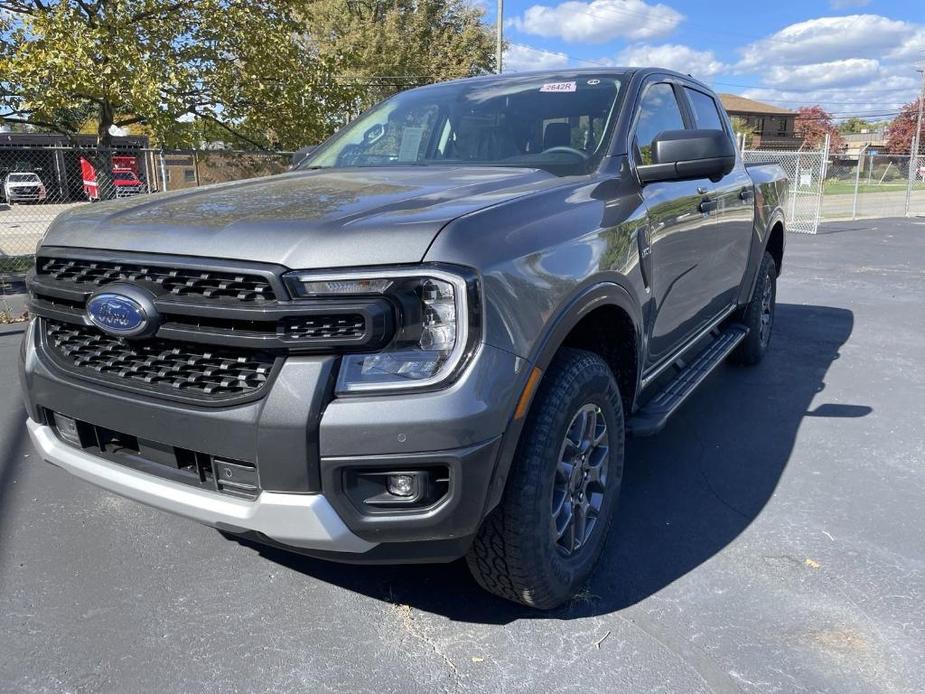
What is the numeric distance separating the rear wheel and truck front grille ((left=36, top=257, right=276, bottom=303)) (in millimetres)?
912

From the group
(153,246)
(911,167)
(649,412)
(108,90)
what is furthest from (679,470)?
(911,167)

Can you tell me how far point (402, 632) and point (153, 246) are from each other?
4.89 feet

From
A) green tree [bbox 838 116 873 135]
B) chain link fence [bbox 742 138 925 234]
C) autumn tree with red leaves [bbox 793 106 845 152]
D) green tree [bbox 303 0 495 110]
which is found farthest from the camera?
green tree [bbox 838 116 873 135]

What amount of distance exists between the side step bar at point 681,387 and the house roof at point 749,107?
3006 inches

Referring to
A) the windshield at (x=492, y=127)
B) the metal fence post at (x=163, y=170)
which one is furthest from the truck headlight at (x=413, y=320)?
the metal fence post at (x=163, y=170)

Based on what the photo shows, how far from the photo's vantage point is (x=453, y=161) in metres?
3.33

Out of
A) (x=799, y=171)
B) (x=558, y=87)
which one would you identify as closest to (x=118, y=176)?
(x=558, y=87)

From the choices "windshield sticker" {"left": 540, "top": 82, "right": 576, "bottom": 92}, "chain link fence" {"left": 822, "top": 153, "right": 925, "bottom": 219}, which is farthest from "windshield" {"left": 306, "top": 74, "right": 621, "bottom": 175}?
"chain link fence" {"left": 822, "top": 153, "right": 925, "bottom": 219}

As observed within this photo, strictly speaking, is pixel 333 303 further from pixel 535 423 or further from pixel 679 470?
pixel 679 470

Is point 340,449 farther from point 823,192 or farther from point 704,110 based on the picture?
point 823,192

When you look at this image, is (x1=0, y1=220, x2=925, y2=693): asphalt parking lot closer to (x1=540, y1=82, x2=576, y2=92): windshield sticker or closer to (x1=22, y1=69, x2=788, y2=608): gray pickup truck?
(x1=22, y1=69, x2=788, y2=608): gray pickup truck

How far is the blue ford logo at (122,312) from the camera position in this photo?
2.12 meters

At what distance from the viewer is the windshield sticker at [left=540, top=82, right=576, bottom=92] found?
3.49m

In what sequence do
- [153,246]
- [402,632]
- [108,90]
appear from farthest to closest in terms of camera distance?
1. [108,90]
2. [402,632]
3. [153,246]
